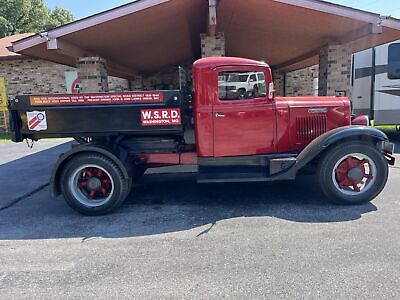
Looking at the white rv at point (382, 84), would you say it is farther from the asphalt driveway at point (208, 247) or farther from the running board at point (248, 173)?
the running board at point (248, 173)

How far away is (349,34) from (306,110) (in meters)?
3.89

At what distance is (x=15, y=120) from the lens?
4453 mm

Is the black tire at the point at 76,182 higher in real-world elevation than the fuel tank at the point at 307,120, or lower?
lower

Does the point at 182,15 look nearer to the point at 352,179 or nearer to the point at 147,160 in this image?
the point at 147,160

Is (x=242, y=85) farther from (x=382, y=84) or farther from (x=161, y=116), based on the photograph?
(x=382, y=84)

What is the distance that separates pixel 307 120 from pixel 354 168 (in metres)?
1.01

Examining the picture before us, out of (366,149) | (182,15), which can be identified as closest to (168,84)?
(182,15)

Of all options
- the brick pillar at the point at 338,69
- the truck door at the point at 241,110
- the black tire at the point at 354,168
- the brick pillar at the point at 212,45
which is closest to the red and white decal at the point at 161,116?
the truck door at the point at 241,110

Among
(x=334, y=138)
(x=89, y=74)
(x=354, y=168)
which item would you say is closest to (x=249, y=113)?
(x=334, y=138)

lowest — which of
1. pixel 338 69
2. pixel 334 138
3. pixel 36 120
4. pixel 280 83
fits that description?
pixel 334 138

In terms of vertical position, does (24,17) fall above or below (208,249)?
above

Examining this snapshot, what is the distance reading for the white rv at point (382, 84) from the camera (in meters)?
9.51

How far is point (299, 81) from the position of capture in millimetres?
16219

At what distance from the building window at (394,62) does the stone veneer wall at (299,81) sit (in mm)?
6445
